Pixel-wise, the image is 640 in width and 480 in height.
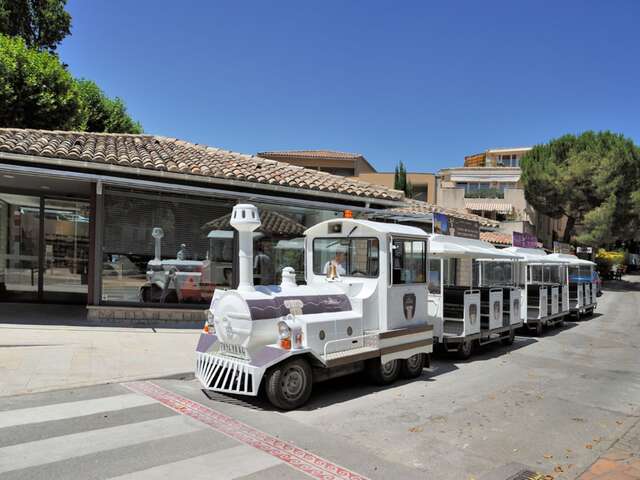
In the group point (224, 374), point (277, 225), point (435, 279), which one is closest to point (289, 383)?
point (224, 374)

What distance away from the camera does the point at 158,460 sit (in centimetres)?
434

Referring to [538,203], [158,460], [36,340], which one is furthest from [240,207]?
[538,203]

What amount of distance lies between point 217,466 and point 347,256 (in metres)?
4.08

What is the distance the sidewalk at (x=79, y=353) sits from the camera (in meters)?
6.70

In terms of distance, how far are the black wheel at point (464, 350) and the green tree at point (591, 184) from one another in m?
28.8

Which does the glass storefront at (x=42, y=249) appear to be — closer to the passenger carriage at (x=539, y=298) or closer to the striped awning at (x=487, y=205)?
the passenger carriage at (x=539, y=298)

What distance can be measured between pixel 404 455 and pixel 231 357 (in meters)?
2.58

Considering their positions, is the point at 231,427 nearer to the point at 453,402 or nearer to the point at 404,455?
the point at 404,455

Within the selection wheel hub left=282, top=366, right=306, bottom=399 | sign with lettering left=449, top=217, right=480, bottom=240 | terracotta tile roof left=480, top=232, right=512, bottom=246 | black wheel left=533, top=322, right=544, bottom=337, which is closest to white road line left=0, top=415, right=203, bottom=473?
wheel hub left=282, top=366, right=306, bottom=399

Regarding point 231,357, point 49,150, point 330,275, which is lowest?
point 231,357

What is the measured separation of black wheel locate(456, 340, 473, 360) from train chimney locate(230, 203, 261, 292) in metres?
5.05

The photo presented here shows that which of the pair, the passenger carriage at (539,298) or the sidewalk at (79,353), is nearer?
the sidewalk at (79,353)

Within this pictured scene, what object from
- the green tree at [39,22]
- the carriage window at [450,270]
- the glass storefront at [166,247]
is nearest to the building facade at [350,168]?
the green tree at [39,22]

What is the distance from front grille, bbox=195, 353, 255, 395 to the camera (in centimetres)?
601
